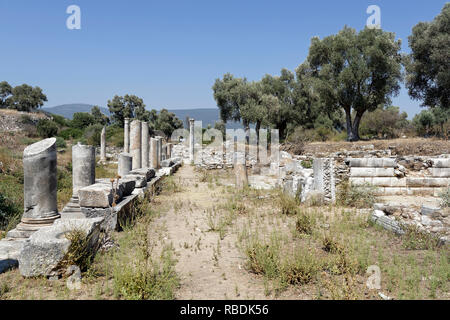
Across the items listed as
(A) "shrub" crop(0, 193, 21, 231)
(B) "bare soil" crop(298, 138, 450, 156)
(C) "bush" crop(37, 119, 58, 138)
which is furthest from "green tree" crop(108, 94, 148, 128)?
(A) "shrub" crop(0, 193, 21, 231)

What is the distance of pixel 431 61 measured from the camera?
21.2 metres

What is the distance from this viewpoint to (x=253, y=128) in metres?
37.0

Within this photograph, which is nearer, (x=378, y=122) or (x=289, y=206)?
(x=289, y=206)

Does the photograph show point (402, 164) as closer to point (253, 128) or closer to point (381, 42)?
point (381, 42)

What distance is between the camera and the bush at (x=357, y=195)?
930 cm

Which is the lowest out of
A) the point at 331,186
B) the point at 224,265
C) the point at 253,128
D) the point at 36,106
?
the point at 224,265

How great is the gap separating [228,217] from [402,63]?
2263cm

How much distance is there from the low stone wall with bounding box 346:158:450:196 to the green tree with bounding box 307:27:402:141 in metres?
13.5

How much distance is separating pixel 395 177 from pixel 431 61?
14.8m

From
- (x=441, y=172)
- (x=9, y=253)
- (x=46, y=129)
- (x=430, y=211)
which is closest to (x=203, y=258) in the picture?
(x=9, y=253)

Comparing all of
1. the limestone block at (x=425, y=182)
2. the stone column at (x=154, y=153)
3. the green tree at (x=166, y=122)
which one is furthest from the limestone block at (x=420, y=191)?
the green tree at (x=166, y=122)

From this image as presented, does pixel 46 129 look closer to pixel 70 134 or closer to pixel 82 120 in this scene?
pixel 70 134

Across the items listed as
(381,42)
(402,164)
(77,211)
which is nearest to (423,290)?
(77,211)

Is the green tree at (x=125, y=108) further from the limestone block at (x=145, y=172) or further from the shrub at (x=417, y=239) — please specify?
the shrub at (x=417, y=239)
